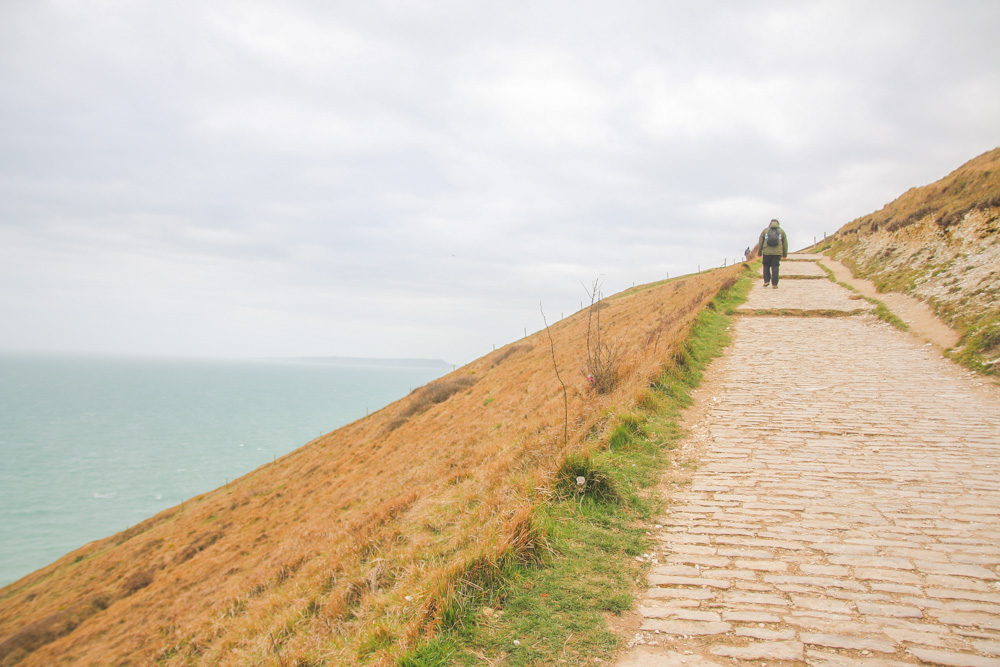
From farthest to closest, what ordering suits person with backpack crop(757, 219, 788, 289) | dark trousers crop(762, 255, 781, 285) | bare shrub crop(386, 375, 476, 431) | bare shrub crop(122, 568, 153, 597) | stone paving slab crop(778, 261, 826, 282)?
bare shrub crop(386, 375, 476, 431)
stone paving slab crop(778, 261, 826, 282)
dark trousers crop(762, 255, 781, 285)
bare shrub crop(122, 568, 153, 597)
person with backpack crop(757, 219, 788, 289)

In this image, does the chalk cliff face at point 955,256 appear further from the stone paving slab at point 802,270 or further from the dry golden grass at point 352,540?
the dry golden grass at point 352,540

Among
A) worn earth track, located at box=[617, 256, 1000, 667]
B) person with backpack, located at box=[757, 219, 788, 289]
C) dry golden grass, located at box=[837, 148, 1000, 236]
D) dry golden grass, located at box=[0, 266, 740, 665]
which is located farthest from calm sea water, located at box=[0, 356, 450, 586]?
dry golden grass, located at box=[837, 148, 1000, 236]

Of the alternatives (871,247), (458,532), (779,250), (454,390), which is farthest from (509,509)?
(871,247)

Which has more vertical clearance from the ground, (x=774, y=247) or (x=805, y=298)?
(x=774, y=247)

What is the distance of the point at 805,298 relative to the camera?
64.0 feet

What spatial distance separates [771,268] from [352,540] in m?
21.2

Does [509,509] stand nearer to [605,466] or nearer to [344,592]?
[605,466]

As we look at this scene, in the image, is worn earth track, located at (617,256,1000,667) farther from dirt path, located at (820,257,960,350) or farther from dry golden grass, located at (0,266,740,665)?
dirt path, located at (820,257,960,350)

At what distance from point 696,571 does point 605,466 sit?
206 cm

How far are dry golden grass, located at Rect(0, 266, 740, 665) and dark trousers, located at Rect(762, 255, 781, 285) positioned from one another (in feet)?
11.2

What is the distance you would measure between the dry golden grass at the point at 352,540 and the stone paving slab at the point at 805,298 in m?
2.09

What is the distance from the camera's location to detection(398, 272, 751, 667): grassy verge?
11.1 feet

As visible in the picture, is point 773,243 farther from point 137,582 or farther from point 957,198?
point 137,582

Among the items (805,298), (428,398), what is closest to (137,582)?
(428,398)
